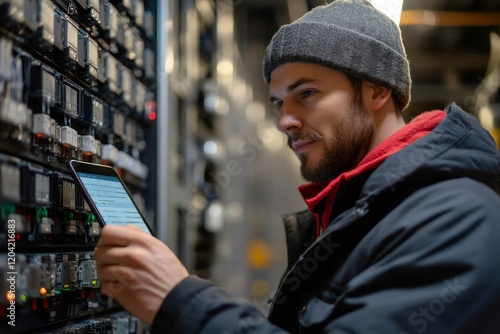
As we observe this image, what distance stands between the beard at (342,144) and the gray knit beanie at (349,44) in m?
0.12

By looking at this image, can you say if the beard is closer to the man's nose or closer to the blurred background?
the man's nose

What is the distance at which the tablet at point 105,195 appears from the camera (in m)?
1.44

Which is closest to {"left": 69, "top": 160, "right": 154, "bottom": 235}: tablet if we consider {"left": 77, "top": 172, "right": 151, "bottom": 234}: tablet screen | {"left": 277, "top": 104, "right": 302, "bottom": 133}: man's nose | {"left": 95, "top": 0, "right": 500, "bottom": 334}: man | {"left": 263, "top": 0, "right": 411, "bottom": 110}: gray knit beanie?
{"left": 77, "top": 172, "right": 151, "bottom": 234}: tablet screen

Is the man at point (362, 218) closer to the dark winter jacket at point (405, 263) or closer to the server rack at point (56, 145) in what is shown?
the dark winter jacket at point (405, 263)

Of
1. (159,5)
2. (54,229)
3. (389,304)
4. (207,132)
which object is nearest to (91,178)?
(54,229)

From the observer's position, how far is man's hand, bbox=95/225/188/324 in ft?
4.49

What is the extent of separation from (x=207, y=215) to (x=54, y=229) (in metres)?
3.58

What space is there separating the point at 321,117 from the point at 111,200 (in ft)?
2.10

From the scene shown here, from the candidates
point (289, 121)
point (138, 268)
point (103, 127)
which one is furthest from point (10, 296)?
point (289, 121)

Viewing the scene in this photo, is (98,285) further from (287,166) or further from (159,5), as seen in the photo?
(287,166)

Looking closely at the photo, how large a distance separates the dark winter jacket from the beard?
266mm

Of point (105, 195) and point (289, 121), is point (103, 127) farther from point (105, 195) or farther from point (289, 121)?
point (289, 121)

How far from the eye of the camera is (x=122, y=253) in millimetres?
1363

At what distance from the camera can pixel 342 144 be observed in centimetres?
183
